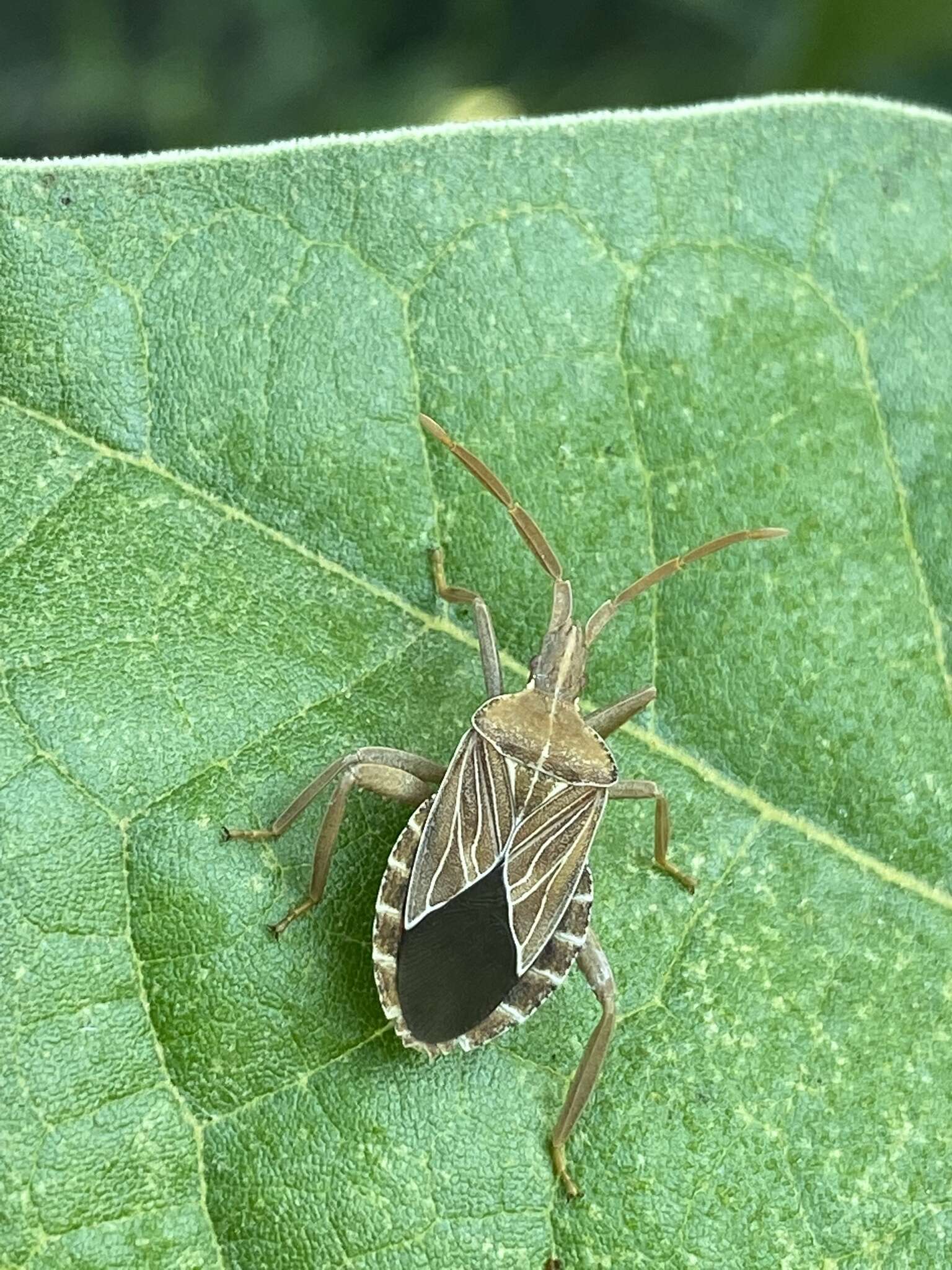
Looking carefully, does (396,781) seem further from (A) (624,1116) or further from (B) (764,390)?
(B) (764,390)

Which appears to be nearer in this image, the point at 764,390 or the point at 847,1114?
the point at 847,1114

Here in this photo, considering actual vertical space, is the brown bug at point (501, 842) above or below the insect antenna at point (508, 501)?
below

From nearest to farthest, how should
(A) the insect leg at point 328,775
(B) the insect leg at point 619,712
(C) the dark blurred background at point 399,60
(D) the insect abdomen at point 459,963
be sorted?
(D) the insect abdomen at point 459,963 → (A) the insect leg at point 328,775 → (B) the insect leg at point 619,712 → (C) the dark blurred background at point 399,60

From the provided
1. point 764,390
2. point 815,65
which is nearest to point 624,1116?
point 764,390

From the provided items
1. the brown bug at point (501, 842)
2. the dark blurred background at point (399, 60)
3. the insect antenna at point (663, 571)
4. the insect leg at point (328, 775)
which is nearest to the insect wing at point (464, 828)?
the brown bug at point (501, 842)

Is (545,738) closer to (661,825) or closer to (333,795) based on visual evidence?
(661,825)

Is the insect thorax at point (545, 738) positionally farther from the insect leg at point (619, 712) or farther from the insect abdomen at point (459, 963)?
the insect abdomen at point (459, 963)
